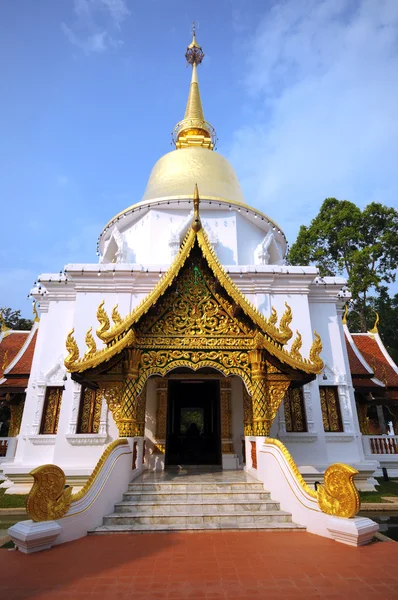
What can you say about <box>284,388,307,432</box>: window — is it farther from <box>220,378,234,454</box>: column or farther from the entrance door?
the entrance door

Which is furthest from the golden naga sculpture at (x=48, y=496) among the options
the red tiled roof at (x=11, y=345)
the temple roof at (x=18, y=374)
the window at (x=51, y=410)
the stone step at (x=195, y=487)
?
the red tiled roof at (x=11, y=345)

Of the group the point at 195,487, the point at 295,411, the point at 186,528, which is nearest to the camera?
the point at 186,528

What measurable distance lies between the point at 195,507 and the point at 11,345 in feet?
34.7

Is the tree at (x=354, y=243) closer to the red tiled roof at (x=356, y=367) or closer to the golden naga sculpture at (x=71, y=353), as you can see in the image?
the red tiled roof at (x=356, y=367)

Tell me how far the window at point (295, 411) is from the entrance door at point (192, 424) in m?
1.81

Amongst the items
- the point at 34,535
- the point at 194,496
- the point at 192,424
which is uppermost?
the point at 192,424

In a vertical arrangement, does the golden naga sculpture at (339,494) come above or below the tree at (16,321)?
below

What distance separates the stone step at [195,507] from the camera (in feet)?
16.7

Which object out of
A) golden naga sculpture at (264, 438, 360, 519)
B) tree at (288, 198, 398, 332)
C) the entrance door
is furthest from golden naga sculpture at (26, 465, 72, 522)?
tree at (288, 198, 398, 332)

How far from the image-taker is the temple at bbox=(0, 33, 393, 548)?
628 cm

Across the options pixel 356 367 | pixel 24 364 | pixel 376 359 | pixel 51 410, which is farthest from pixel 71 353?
pixel 376 359

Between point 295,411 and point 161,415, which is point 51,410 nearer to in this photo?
point 161,415

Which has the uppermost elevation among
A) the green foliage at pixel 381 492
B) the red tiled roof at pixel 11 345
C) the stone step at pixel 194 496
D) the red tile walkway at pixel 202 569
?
the red tiled roof at pixel 11 345

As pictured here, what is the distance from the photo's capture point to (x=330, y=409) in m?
8.77
